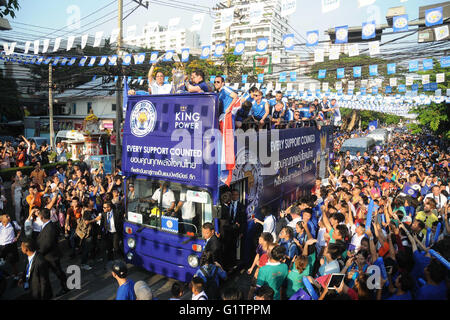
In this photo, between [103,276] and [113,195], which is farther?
[113,195]

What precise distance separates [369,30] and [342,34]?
3.05ft

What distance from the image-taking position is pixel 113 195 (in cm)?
869

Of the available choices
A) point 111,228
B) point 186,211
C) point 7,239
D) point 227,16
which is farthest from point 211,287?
point 227,16

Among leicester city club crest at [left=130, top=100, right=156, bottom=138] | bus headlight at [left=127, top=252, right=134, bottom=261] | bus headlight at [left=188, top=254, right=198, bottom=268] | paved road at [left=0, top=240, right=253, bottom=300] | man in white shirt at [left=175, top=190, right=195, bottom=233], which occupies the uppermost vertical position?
leicester city club crest at [left=130, top=100, right=156, bottom=138]

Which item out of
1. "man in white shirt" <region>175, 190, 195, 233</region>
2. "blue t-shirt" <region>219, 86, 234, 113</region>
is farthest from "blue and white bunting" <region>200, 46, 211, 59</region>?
"man in white shirt" <region>175, 190, 195, 233</region>

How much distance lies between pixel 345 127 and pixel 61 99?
46.3 m

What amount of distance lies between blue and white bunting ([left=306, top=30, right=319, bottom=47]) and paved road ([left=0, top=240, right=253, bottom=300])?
29.0ft

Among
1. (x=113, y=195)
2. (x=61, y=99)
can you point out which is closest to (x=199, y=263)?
(x=113, y=195)

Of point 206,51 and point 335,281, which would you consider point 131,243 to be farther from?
point 206,51

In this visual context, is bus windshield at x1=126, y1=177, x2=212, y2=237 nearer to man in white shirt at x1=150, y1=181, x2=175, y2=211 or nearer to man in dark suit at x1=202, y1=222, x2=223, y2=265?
man in white shirt at x1=150, y1=181, x2=175, y2=211

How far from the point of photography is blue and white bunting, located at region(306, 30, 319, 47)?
1192 cm

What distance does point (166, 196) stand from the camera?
627 centimetres

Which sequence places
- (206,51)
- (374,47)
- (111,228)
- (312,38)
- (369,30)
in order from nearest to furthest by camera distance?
(111,228) → (369,30) → (312,38) → (374,47) → (206,51)
